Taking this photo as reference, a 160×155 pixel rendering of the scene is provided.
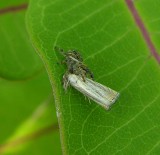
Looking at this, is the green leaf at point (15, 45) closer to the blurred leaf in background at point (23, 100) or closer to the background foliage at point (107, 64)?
the blurred leaf in background at point (23, 100)

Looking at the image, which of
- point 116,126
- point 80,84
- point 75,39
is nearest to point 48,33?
point 75,39

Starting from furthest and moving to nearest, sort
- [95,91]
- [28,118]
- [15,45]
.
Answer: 1. [28,118]
2. [15,45]
3. [95,91]

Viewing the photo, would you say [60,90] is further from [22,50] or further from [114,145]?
[22,50]

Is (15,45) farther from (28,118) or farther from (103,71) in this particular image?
(103,71)

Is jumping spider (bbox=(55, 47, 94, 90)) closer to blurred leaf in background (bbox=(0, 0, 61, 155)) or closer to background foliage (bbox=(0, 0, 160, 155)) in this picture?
background foliage (bbox=(0, 0, 160, 155))

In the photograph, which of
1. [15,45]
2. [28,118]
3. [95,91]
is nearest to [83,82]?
[95,91]

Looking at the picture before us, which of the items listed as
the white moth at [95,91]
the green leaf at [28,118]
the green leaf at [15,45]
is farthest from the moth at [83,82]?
the green leaf at [28,118]

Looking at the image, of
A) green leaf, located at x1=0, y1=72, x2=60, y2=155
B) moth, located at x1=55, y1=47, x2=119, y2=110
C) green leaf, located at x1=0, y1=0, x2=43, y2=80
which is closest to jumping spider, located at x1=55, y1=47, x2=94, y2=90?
moth, located at x1=55, y1=47, x2=119, y2=110
